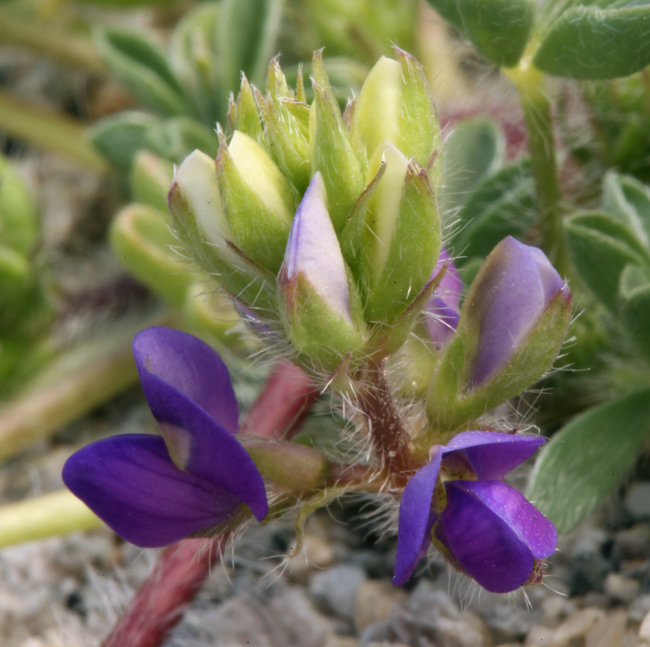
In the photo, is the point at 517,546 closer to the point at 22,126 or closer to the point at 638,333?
the point at 638,333

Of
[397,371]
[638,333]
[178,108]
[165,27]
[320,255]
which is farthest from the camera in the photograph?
[165,27]

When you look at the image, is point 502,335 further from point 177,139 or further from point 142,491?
point 177,139

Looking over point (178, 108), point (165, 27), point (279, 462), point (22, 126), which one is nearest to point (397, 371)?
point (279, 462)

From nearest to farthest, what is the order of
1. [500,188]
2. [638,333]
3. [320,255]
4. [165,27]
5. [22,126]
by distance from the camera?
[320,255], [638,333], [500,188], [22,126], [165,27]

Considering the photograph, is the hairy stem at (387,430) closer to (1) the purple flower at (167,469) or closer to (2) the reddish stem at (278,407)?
(1) the purple flower at (167,469)

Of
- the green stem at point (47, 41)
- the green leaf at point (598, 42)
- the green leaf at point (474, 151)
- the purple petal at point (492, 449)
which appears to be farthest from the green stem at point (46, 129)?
the purple petal at point (492, 449)

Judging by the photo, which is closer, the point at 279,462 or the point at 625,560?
the point at 279,462

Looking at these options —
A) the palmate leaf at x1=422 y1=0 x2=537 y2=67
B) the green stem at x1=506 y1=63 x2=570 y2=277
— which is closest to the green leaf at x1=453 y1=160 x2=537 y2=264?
the green stem at x1=506 y1=63 x2=570 y2=277

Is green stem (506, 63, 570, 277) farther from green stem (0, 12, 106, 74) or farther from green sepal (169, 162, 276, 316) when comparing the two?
green stem (0, 12, 106, 74)
